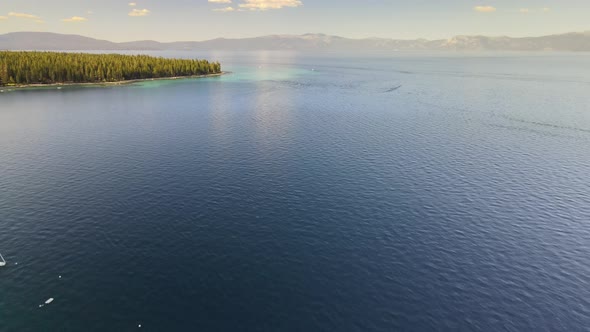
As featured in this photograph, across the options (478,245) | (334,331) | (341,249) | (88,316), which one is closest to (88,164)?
(88,316)

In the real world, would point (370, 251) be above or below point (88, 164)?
below

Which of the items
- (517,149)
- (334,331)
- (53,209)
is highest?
(517,149)

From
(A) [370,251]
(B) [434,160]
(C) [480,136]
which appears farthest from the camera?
(C) [480,136]

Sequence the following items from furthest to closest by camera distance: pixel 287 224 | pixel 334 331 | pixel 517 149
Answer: pixel 517 149
pixel 287 224
pixel 334 331

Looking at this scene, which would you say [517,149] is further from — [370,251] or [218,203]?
[218,203]

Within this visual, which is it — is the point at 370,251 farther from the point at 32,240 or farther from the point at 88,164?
the point at 88,164

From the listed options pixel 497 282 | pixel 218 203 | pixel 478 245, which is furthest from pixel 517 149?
pixel 218 203

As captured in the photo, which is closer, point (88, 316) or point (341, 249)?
point (88, 316)
